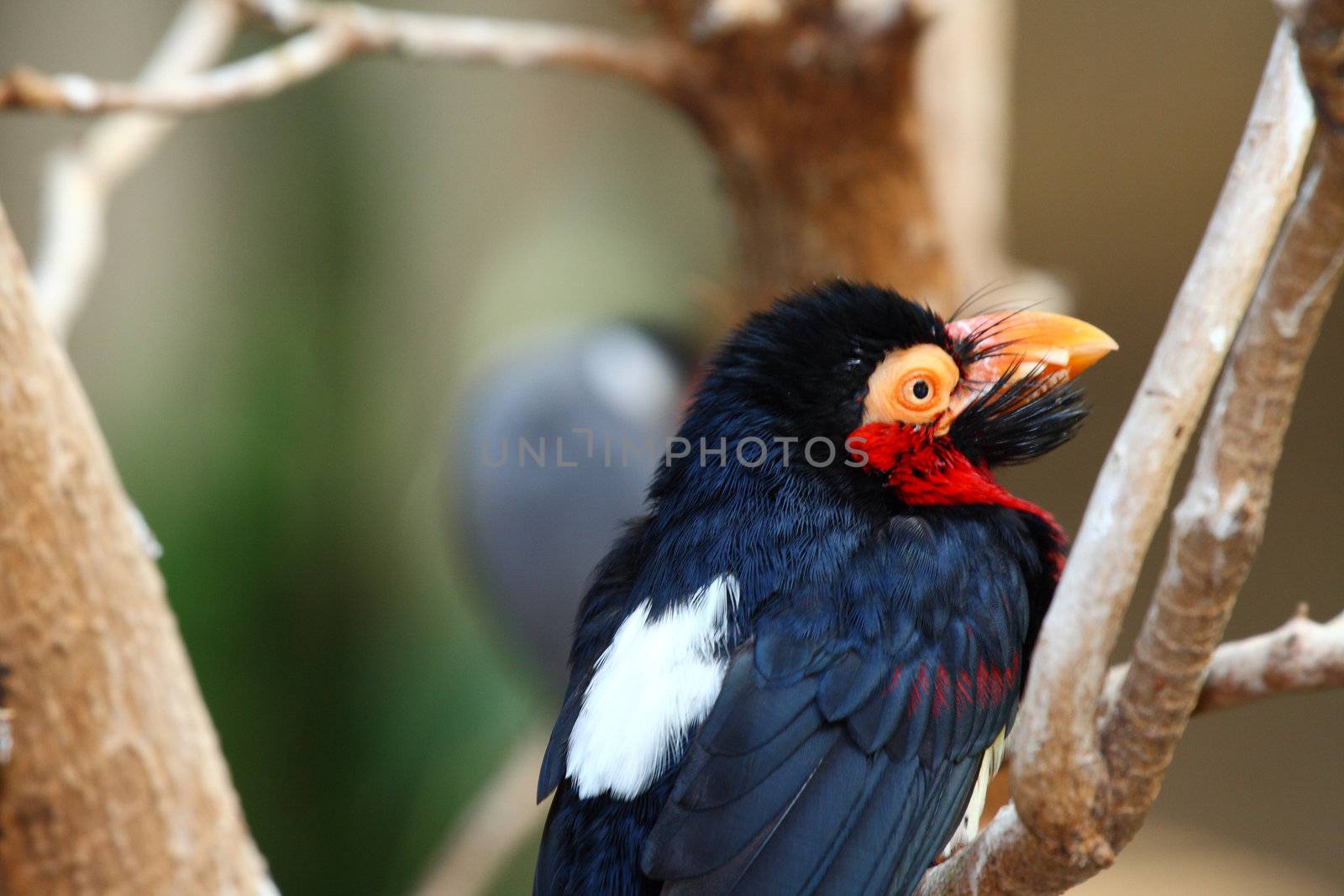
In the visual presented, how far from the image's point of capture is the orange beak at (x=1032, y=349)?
1.03 m

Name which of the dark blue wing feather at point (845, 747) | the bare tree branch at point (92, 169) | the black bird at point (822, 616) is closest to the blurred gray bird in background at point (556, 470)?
the bare tree branch at point (92, 169)

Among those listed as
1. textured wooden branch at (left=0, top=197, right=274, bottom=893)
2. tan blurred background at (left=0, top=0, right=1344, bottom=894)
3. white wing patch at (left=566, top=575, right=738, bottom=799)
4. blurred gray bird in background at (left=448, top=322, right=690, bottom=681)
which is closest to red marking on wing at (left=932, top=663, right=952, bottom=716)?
white wing patch at (left=566, top=575, right=738, bottom=799)

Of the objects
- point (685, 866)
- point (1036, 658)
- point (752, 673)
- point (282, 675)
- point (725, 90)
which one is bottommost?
point (282, 675)

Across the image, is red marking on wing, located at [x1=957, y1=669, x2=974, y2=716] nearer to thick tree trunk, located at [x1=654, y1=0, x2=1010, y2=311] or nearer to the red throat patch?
the red throat patch

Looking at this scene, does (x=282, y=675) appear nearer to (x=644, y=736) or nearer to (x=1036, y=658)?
(x=644, y=736)

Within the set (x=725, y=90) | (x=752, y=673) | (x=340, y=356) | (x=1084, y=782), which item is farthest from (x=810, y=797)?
(x=340, y=356)

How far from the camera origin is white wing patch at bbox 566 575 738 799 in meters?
0.92

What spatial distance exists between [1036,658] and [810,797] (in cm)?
23

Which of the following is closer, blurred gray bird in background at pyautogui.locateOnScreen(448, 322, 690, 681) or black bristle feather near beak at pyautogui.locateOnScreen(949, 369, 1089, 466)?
black bristle feather near beak at pyautogui.locateOnScreen(949, 369, 1089, 466)

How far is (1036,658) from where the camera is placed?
73 centimetres

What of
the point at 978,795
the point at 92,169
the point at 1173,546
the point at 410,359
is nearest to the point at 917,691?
the point at 978,795

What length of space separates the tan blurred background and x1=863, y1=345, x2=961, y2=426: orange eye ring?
1.35m

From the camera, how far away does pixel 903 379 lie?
1005 mm

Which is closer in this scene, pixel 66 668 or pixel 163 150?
pixel 66 668
